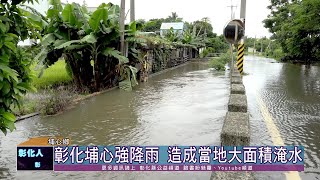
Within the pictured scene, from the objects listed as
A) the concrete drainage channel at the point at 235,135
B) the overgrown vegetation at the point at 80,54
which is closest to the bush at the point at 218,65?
→ the overgrown vegetation at the point at 80,54

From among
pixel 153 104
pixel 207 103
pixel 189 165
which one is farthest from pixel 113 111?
pixel 189 165

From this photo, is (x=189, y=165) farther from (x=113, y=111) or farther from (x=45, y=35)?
(x=45, y=35)

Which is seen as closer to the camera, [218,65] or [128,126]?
[128,126]

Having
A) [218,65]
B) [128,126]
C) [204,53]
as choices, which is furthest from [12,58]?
[204,53]

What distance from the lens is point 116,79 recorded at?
1471 cm

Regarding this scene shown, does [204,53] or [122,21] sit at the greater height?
[122,21]
